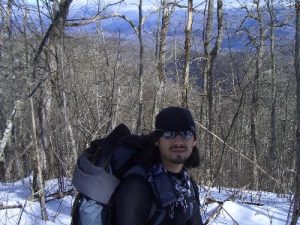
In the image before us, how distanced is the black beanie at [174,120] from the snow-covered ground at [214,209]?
8.97 feet

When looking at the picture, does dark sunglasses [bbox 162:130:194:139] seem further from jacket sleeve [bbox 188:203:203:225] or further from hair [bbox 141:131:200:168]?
jacket sleeve [bbox 188:203:203:225]

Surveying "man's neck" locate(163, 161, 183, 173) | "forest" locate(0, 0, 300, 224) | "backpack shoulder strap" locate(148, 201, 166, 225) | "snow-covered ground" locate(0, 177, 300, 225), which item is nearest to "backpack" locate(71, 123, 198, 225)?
"backpack shoulder strap" locate(148, 201, 166, 225)

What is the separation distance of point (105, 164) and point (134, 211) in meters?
0.25

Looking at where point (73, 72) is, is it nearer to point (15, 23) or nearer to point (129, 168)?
point (15, 23)

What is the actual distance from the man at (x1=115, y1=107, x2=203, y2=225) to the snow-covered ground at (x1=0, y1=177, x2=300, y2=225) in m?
2.66

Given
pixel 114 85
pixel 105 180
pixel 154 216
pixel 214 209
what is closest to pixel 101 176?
pixel 105 180

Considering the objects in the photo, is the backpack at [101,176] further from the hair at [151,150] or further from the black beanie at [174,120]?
the black beanie at [174,120]

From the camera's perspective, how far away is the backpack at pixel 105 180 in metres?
1.90

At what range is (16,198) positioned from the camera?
20.2 ft

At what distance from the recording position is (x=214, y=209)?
5039 millimetres

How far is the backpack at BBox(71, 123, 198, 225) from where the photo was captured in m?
1.90

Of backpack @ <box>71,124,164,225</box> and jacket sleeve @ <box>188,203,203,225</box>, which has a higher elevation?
backpack @ <box>71,124,164,225</box>

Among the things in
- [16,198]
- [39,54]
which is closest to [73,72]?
[39,54]

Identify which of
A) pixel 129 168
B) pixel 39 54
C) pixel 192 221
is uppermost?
pixel 39 54
